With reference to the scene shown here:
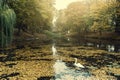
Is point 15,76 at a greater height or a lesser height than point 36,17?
lesser

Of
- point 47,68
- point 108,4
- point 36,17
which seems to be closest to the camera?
point 47,68

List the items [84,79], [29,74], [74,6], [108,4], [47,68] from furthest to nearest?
[74,6]
[108,4]
[47,68]
[29,74]
[84,79]

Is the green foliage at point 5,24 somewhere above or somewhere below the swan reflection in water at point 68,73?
above

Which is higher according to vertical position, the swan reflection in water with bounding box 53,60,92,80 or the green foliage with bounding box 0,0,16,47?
the green foliage with bounding box 0,0,16,47

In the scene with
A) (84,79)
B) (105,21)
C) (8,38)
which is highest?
(105,21)

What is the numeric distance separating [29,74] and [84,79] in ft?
11.0

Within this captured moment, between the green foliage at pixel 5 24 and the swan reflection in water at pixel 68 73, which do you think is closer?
the swan reflection in water at pixel 68 73

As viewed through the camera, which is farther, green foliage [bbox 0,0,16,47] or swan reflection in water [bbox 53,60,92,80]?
green foliage [bbox 0,0,16,47]

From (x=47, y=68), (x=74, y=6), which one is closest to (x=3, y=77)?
(x=47, y=68)

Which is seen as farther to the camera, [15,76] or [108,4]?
[108,4]

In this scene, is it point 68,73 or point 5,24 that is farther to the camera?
point 5,24

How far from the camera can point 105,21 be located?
48625 millimetres

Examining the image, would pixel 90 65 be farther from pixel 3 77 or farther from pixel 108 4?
pixel 108 4

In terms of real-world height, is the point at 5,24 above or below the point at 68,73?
above
